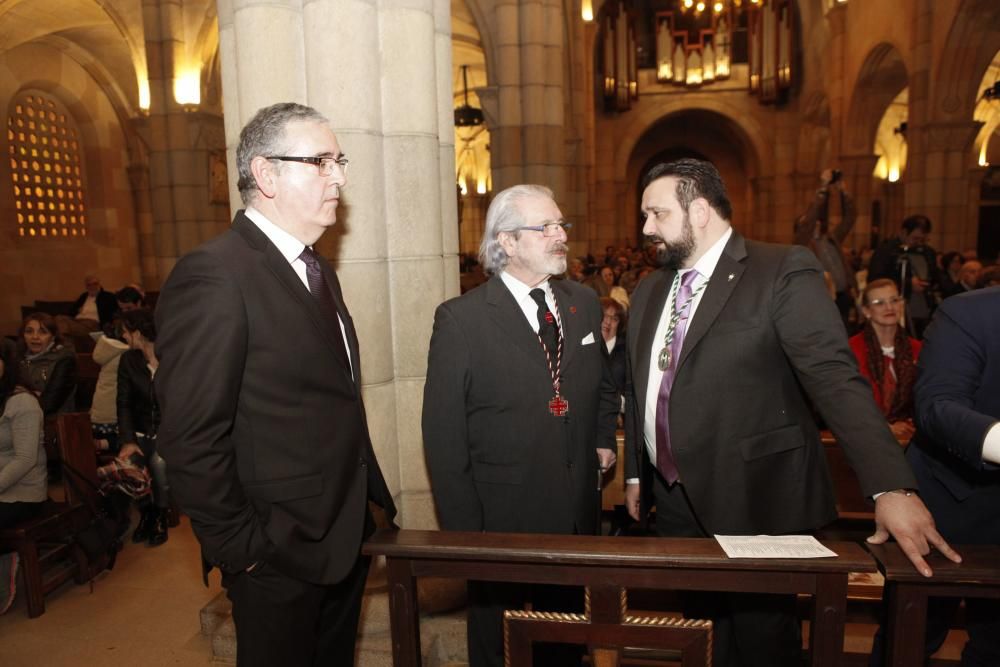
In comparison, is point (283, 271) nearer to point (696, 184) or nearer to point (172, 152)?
point (696, 184)

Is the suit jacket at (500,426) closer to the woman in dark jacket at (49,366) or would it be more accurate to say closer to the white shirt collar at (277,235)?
the white shirt collar at (277,235)

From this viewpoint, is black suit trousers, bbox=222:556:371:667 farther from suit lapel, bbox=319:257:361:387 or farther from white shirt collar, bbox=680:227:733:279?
white shirt collar, bbox=680:227:733:279

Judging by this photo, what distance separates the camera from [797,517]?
2.02m

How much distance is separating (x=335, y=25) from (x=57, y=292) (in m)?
14.8

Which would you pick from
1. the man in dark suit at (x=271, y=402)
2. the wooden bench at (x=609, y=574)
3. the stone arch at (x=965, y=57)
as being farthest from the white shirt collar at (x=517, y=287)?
the stone arch at (x=965, y=57)

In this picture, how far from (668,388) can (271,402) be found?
1.16 meters

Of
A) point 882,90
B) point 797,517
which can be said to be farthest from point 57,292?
point 882,90

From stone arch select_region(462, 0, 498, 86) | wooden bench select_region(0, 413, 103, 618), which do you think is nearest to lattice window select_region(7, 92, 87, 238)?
stone arch select_region(462, 0, 498, 86)

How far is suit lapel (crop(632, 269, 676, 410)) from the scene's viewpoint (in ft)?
7.26

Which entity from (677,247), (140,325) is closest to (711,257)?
(677,247)

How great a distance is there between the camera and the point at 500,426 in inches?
89.4

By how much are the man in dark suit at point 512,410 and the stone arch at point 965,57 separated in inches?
427

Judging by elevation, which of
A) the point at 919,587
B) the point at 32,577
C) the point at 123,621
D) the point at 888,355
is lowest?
the point at 123,621

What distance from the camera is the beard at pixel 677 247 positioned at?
2.10m
